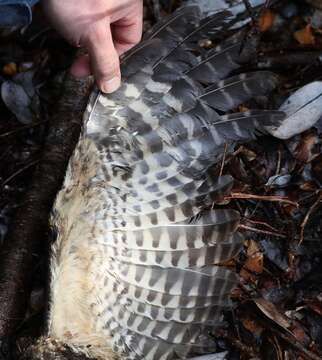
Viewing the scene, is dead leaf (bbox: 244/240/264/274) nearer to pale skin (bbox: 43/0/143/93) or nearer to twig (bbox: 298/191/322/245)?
twig (bbox: 298/191/322/245)

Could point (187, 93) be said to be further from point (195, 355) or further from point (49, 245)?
point (195, 355)

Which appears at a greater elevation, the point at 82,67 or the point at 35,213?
the point at 82,67

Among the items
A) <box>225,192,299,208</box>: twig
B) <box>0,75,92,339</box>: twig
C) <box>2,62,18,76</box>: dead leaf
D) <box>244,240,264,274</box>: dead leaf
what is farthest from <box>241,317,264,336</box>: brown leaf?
<box>2,62,18,76</box>: dead leaf

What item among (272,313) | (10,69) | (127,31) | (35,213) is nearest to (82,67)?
(127,31)

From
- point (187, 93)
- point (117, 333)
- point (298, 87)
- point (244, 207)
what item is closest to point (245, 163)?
point (244, 207)

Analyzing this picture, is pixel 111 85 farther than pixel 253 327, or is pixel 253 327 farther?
pixel 253 327

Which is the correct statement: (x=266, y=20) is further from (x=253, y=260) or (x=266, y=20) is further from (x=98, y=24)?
(x=98, y=24)

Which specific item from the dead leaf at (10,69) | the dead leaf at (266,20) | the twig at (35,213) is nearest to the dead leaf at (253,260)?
the twig at (35,213)
